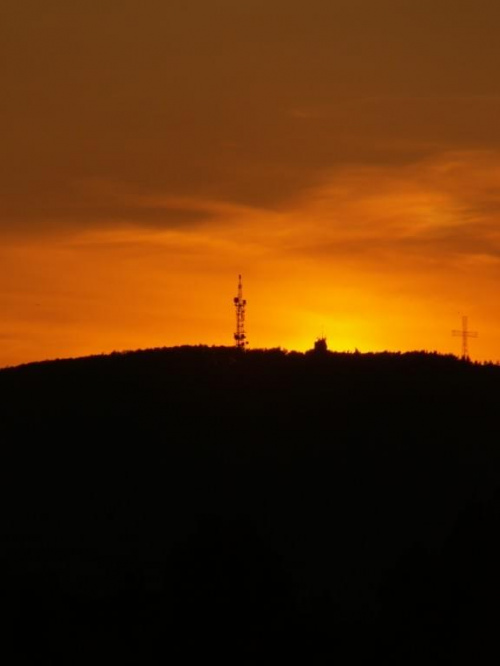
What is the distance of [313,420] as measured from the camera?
63.2 m

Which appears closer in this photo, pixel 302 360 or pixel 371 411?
pixel 371 411

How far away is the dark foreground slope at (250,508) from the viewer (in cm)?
3997

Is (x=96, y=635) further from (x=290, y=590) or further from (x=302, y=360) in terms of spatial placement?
(x=302, y=360)

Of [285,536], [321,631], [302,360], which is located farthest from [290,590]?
[302,360]

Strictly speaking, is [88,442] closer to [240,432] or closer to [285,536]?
[240,432]

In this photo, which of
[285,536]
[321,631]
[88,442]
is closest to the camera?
[321,631]

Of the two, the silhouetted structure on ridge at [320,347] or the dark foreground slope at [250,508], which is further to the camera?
the silhouetted structure on ridge at [320,347]

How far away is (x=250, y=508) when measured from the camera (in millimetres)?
55125

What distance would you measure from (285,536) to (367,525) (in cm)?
301

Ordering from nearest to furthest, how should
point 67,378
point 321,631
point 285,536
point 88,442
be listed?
point 321,631, point 285,536, point 88,442, point 67,378

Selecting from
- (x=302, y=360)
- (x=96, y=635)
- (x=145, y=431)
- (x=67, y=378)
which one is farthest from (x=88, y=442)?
(x=96, y=635)

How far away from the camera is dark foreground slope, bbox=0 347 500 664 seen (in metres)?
40.0

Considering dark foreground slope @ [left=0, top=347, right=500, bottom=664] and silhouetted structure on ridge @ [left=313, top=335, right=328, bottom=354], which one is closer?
dark foreground slope @ [left=0, top=347, right=500, bottom=664]

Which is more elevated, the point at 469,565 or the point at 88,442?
the point at 88,442
